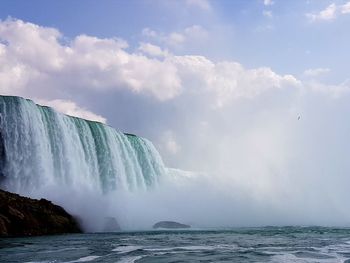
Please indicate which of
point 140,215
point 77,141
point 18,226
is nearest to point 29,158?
point 77,141

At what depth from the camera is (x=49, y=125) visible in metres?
48.0

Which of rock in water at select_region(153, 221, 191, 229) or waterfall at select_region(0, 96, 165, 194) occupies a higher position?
waterfall at select_region(0, 96, 165, 194)

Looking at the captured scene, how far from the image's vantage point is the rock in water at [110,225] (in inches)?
1650

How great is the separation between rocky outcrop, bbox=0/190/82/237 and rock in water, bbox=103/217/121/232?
322 centimetres

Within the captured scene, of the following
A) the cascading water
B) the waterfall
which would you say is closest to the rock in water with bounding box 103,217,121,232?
the cascading water

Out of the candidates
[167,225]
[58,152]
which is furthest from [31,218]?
[167,225]

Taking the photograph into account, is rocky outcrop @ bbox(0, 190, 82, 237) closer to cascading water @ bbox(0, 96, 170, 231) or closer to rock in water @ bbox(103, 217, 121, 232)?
rock in water @ bbox(103, 217, 121, 232)

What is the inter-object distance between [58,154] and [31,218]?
42.7 feet

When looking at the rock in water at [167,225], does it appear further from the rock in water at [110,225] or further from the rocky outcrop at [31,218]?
the rocky outcrop at [31,218]

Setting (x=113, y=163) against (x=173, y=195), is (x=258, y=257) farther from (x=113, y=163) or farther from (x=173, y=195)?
(x=173, y=195)

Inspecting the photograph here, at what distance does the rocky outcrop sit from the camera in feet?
109

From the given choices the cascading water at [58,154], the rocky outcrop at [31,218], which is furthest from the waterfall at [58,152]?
the rocky outcrop at [31,218]

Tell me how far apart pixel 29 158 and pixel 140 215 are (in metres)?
15.0

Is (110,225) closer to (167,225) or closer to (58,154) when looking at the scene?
(167,225)
